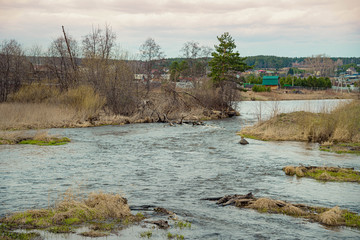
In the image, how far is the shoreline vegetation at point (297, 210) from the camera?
39.2 feet

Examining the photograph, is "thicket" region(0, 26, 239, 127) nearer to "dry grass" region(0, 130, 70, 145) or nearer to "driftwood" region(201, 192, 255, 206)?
"dry grass" region(0, 130, 70, 145)

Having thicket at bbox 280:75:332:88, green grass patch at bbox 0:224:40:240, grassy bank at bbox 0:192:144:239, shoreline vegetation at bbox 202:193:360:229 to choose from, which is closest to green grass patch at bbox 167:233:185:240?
grassy bank at bbox 0:192:144:239

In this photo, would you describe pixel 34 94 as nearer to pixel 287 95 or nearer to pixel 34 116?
pixel 34 116

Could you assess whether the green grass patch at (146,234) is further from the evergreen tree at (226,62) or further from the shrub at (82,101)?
the evergreen tree at (226,62)

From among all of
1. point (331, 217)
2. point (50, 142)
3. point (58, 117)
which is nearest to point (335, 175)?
point (331, 217)

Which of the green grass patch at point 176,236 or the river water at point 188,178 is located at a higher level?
the green grass patch at point 176,236

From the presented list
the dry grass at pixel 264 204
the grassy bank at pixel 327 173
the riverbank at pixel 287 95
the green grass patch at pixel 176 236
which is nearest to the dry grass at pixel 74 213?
the green grass patch at pixel 176 236

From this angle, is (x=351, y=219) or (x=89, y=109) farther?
(x=89, y=109)

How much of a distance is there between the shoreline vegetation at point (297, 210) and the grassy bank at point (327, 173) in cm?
519

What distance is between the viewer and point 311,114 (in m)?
32.9

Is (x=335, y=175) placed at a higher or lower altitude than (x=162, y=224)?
lower

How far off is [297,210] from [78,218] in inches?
266

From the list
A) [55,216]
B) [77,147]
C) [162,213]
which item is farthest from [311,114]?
[55,216]

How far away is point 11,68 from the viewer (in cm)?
4416
